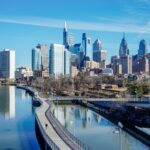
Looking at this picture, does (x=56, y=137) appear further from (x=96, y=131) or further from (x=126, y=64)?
(x=126, y=64)

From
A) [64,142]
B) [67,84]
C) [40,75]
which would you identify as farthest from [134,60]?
[64,142]

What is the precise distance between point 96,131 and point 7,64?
490 feet

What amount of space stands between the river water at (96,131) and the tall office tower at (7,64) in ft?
426

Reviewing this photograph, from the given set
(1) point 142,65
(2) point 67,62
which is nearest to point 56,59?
(2) point 67,62

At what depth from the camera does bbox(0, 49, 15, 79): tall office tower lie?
178750 millimetres

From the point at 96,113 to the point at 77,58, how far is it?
142157 millimetres

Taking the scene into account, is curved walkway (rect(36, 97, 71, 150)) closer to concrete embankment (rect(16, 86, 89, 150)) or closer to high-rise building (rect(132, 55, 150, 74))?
concrete embankment (rect(16, 86, 89, 150))

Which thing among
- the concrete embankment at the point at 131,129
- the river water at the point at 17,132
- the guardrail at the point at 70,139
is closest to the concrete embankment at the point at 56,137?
the guardrail at the point at 70,139

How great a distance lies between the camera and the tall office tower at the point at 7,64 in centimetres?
17875

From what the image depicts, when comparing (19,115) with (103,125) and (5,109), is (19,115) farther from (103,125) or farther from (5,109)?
(103,125)

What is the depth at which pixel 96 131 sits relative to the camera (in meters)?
34.2

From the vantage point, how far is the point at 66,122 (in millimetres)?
40062

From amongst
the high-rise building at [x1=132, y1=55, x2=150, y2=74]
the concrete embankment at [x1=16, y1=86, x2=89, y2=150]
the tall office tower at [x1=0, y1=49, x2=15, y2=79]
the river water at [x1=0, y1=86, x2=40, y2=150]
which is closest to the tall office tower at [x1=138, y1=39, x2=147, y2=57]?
the high-rise building at [x1=132, y1=55, x2=150, y2=74]

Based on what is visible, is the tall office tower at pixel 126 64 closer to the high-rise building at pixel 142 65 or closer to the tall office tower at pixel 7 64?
the high-rise building at pixel 142 65
